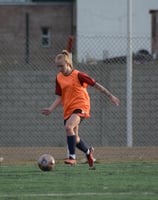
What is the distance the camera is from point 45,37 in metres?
46.5

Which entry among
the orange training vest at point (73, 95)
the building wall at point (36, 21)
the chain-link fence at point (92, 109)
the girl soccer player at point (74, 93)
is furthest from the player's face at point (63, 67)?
the building wall at point (36, 21)

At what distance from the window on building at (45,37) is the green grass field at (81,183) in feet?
99.5

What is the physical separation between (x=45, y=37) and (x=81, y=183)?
3460cm

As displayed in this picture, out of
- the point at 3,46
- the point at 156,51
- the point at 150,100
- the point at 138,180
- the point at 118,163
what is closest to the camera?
the point at 138,180

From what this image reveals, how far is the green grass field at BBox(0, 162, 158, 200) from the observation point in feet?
36.0

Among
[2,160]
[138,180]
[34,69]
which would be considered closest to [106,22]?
[34,69]

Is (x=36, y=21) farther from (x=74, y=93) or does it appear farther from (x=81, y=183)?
(x=81, y=183)

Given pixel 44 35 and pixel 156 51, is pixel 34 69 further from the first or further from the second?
pixel 44 35

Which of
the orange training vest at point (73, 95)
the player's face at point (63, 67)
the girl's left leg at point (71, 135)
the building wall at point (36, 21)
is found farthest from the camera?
the building wall at point (36, 21)

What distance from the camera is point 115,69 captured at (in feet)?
68.9

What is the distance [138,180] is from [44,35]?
1373 inches

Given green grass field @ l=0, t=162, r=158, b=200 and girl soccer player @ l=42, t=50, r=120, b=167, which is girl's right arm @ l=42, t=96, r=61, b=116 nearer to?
girl soccer player @ l=42, t=50, r=120, b=167

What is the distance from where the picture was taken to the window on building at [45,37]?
1786 inches

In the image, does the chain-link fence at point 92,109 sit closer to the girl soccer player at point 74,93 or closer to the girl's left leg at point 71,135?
the girl soccer player at point 74,93
